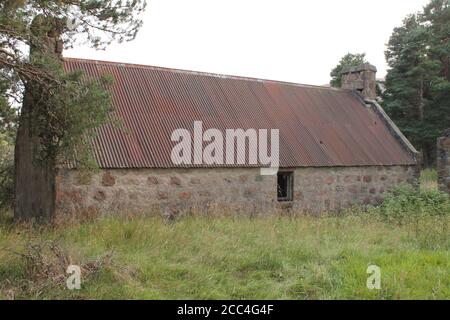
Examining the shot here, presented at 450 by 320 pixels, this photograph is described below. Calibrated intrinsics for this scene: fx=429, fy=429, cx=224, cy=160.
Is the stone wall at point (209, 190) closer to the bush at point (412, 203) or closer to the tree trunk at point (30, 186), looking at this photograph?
the tree trunk at point (30, 186)

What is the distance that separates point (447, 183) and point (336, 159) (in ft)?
14.0

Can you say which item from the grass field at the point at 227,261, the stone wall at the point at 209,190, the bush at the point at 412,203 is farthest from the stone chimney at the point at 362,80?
the grass field at the point at 227,261

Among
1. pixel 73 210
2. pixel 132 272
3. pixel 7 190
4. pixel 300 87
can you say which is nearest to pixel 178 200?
pixel 73 210

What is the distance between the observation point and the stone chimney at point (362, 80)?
1883 cm

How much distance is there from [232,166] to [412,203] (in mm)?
6507

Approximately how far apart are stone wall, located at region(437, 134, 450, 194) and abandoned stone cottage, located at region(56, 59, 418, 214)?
1.39 m

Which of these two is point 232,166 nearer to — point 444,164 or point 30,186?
point 30,186

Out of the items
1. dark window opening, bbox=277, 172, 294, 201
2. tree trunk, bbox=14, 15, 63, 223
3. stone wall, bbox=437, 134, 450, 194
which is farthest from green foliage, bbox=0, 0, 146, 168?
stone wall, bbox=437, 134, 450, 194

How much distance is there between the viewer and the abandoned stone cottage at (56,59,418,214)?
10734 millimetres

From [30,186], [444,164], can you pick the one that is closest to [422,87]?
[444,164]

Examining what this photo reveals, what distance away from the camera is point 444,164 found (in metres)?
15.1

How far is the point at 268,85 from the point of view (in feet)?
52.8
